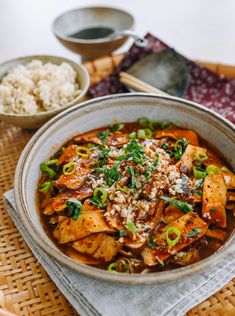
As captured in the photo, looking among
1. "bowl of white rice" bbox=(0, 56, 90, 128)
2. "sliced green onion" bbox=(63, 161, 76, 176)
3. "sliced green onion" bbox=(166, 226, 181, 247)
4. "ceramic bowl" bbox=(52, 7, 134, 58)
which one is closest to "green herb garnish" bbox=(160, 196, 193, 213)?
"sliced green onion" bbox=(166, 226, 181, 247)

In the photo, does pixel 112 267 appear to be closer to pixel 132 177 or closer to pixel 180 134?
→ pixel 132 177

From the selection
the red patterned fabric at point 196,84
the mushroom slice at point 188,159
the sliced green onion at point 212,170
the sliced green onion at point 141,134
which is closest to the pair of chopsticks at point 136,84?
the red patterned fabric at point 196,84

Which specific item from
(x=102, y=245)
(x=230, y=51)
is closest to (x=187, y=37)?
(x=230, y=51)

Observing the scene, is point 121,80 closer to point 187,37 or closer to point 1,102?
point 1,102

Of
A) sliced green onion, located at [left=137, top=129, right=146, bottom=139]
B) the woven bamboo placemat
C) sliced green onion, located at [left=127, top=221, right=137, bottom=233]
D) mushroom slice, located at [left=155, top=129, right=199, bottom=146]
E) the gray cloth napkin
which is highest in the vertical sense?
mushroom slice, located at [left=155, top=129, right=199, bottom=146]

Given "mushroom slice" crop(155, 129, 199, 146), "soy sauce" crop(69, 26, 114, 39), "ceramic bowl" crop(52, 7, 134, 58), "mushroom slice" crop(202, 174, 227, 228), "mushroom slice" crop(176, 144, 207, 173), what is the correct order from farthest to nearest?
"soy sauce" crop(69, 26, 114, 39), "ceramic bowl" crop(52, 7, 134, 58), "mushroom slice" crop(155, 129, 199, 146), "mushroom slice" crop(176, 144, 207, 173), "mushroom slice" crop(202, 174, 227, 228)

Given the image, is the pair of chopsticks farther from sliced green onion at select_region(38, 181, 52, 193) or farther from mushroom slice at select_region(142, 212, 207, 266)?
mushroom slice at select_region(142, 212, 207, 266)
